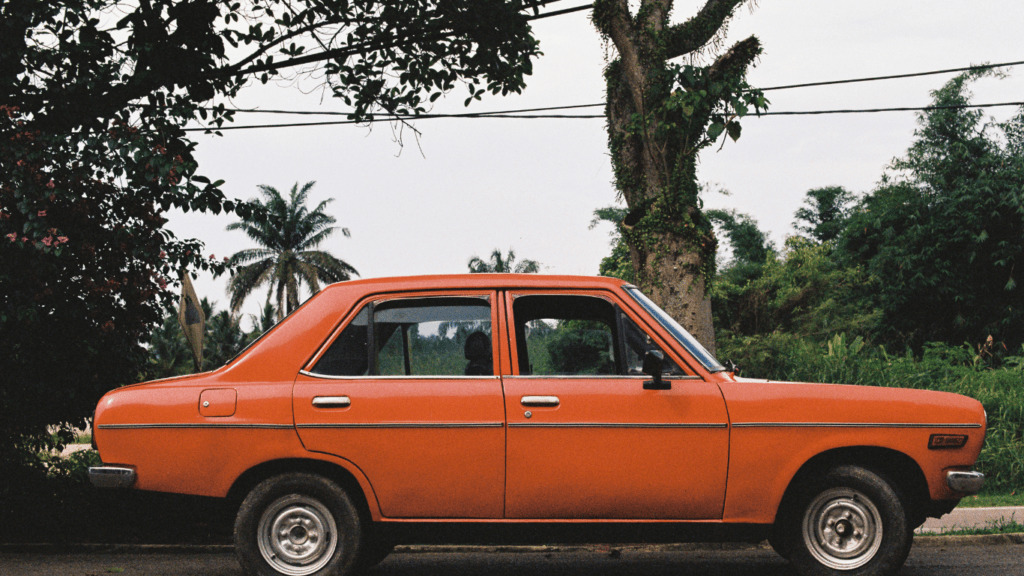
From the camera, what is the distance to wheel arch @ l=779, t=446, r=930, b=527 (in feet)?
15.7

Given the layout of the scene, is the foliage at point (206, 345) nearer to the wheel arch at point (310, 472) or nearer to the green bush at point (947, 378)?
the green bush at point (947, 378)

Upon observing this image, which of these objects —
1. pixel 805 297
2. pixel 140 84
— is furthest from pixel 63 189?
pixel 805 297

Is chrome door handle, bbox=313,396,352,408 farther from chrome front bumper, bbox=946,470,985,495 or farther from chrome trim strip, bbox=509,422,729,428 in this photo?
chrome front bumper, bbox=946,470,985,495

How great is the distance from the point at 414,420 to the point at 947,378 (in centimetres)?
1214

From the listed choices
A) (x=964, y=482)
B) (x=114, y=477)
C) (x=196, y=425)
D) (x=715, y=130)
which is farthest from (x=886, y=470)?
(x=715, y=130)

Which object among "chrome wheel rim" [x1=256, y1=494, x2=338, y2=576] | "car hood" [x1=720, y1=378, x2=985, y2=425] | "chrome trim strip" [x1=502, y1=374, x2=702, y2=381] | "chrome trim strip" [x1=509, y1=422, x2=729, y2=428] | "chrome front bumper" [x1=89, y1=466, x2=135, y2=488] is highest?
"chrome trim strip" [x1=502, y1=374, x2=702, y2=381]

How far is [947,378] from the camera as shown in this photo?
1390 cm

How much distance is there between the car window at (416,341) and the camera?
4.85 metres

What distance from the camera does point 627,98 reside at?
10.6m

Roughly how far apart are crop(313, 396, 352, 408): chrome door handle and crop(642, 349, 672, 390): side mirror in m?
1.71

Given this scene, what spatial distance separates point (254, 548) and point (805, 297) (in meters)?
33.4

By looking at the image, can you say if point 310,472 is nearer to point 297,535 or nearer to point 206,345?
point 297,535

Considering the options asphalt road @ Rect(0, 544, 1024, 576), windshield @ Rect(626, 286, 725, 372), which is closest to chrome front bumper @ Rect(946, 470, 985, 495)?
asphalt road @ Rect(0, 544, 1024, 576)

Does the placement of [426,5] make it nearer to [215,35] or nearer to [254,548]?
[215,35]
